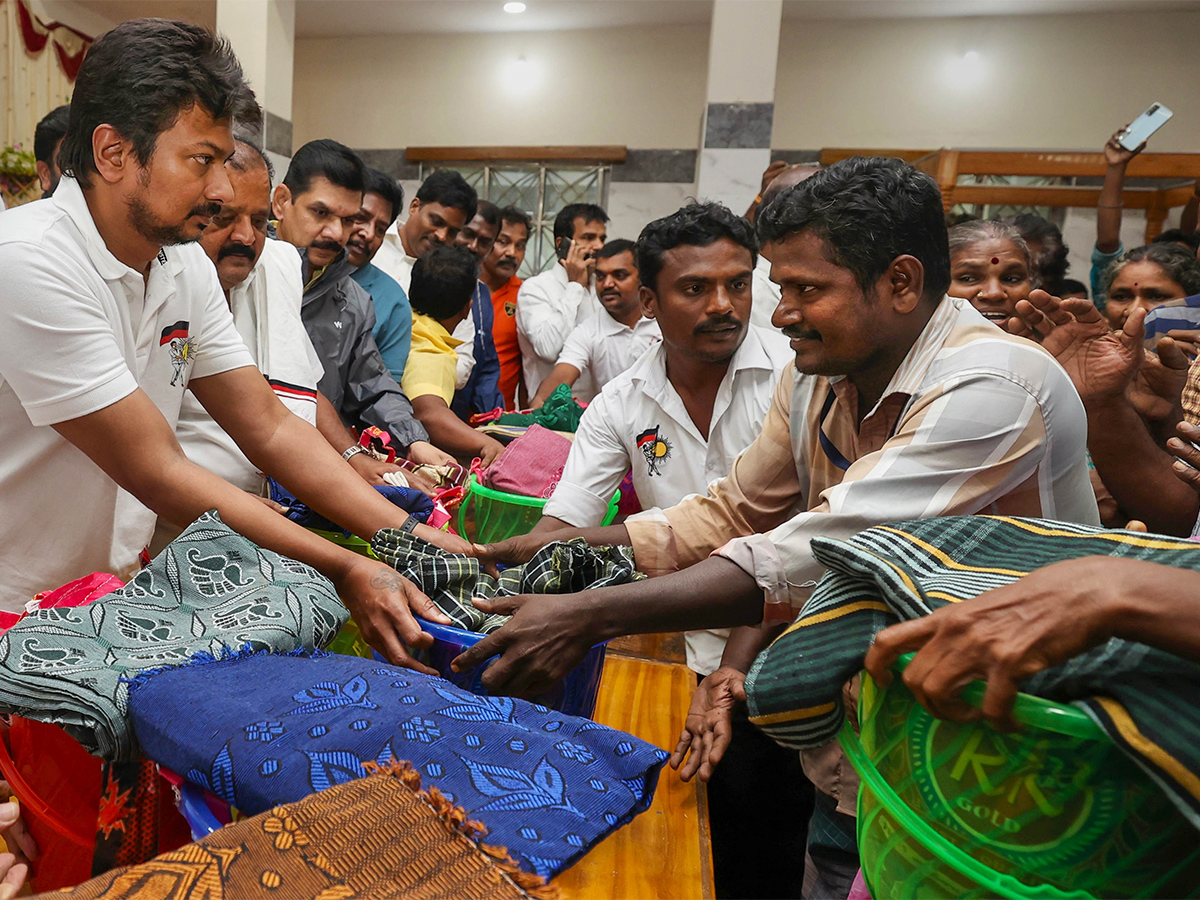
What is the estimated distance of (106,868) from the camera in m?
0.80

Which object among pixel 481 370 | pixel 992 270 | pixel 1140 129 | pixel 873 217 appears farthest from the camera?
pixel 481 370

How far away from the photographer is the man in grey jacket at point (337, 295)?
2.74 metres

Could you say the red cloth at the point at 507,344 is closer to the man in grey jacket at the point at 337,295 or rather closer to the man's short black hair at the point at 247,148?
the man in grey jacket at the point at 337,295

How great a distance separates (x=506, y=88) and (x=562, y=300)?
4.60m

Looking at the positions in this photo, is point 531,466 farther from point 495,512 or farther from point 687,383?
point 687,383

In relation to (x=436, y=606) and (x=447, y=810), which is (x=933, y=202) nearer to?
(x=436, y=606)

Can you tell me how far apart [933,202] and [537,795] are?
1.14 meters

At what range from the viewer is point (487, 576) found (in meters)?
A: 1.24

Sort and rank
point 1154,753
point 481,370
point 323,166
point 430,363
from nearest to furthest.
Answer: point 1154,753
point 323,166
point 430,363
point 481,370

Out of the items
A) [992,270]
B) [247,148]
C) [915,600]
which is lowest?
[915,600]

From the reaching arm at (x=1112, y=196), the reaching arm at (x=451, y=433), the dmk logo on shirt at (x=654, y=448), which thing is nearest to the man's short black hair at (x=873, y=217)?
the dmk logo on shirt at (x=654, y=448)

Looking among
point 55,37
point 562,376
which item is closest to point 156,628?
point 562,376

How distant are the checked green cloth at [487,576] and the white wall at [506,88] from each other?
7.77 meters

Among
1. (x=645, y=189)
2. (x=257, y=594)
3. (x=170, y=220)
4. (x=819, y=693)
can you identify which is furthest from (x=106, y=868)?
(x=645, y=189)
